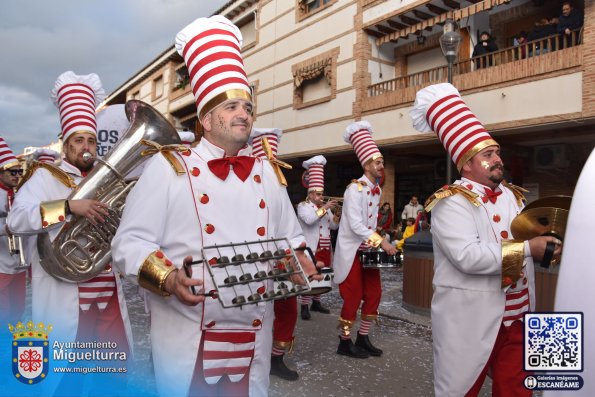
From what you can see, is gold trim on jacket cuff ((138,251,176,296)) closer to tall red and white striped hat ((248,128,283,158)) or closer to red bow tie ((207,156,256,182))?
red bow tie ((207,156,256,182))

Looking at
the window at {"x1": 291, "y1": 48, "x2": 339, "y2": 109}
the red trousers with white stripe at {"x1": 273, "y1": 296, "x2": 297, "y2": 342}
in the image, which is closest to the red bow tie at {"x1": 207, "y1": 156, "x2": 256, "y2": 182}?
the red trousers with white stripe at {"x1": 273, "y1": 296, "x2": 297, "y2": 342}

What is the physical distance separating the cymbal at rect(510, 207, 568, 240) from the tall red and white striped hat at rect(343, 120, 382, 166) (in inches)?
122

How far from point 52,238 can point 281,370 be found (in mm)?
2491

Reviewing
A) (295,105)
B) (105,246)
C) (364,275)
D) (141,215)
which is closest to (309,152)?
(295,105)

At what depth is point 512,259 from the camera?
9.12 feet

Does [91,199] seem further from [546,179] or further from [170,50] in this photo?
[170,50]

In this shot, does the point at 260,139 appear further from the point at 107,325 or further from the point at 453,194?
the point at 453,194

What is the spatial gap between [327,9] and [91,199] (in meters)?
15.9

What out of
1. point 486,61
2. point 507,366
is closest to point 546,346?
point 507,366

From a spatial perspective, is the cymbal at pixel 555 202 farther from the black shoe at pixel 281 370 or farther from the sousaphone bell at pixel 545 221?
the black shoe at pixel 281 370

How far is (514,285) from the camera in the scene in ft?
9.93

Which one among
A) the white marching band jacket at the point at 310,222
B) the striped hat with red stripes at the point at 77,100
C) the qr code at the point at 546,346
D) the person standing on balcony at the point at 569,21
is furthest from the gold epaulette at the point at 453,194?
the person standing on balcony at the point at 569,21

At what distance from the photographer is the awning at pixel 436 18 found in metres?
12.1

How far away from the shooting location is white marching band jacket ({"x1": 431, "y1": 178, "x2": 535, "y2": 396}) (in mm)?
2906
